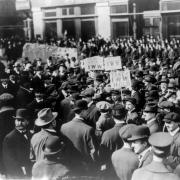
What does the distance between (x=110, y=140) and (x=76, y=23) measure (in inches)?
937

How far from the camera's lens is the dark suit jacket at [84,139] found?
5.19 meters

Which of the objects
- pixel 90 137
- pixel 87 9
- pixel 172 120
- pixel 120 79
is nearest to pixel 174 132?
pixel 172 120

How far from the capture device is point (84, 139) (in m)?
5.20

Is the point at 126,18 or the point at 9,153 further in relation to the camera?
the point at 126,18

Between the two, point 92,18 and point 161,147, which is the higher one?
point 92,18

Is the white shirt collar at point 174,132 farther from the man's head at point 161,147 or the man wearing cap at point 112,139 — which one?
the man's head at point 161,147

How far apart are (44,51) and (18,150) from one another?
16634 millimetres

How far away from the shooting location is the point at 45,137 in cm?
491

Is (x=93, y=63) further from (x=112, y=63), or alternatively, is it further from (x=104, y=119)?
(x=104, y=119)

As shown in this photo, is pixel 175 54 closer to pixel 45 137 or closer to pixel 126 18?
pixel 126 18

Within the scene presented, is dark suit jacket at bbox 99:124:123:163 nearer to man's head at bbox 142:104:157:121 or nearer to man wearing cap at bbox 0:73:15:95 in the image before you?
man's head at bbox 142:104:157:121

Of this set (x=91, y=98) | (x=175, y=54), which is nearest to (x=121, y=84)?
(x=91, y=98)

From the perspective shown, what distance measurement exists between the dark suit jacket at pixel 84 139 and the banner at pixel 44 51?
1384 cm

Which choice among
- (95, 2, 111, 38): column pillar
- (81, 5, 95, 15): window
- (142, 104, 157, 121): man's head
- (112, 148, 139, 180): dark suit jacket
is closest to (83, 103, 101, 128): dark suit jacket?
(142, 104, 157, 121): man's head
